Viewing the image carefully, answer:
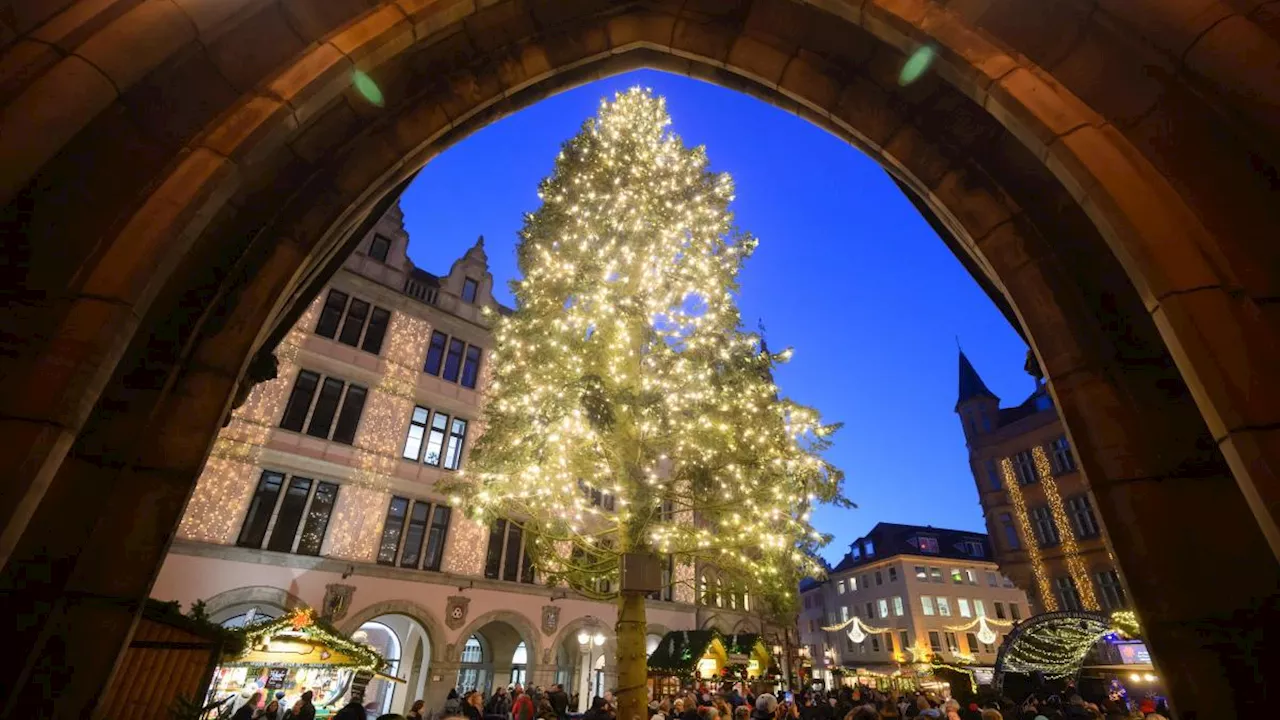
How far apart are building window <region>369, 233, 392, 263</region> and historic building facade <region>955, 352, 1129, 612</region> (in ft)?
103

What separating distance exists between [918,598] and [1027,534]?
2245cm

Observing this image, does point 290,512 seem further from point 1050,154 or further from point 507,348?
point 1050,154

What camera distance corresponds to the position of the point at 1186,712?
247 cm

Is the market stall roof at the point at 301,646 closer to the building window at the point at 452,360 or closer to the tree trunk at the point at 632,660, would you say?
the tree trunk at the point at 632,660

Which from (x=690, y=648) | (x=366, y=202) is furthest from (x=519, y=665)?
(x=366, y=202)

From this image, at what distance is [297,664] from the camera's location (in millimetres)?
9719

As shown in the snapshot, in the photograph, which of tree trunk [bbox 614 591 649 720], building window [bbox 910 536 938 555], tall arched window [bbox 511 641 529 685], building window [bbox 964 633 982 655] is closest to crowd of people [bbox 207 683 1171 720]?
tree trunk [bbox 614 591 649 720]

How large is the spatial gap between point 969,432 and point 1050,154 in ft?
129

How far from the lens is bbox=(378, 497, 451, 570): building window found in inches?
652

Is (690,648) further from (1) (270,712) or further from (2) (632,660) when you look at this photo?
(1) (270,712)

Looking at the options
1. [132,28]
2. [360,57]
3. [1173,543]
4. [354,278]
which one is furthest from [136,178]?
[354,278]

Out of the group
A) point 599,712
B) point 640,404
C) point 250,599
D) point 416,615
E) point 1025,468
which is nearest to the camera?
point 599,712

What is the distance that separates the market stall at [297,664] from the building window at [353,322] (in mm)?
9885

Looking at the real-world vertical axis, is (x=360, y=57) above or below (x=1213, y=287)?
above
